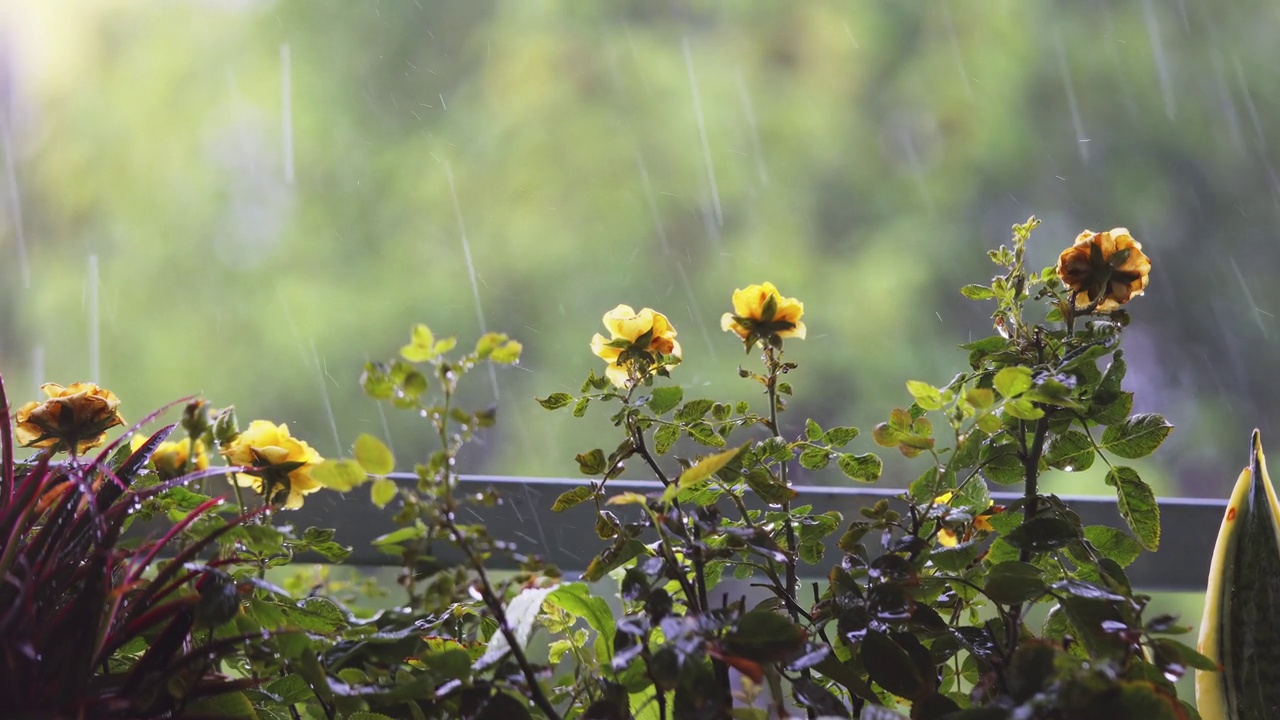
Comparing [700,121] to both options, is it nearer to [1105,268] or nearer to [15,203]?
[15,203]

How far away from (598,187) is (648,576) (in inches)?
116

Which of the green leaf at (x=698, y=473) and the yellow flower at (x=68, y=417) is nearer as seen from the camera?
the green leaf at (x=698, y=473)

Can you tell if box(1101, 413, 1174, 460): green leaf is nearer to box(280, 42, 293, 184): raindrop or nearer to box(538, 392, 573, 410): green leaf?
box(538, 392, 573, 410): green leaf

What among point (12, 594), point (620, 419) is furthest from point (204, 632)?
point (620, 419)

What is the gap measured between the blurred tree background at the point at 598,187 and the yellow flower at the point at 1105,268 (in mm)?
2192

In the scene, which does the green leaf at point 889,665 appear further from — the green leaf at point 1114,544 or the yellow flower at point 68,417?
the yellow flower at point 68,417

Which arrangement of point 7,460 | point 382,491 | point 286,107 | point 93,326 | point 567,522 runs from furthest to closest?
1. point 286,107
2. point 93,326
3. point 567,522
4. point 7,460
5. point 382,491

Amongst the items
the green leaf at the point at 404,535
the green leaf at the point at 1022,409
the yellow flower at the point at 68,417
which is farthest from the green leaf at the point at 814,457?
the yellow flower at the point at 68,417

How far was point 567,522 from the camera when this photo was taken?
90 centimetres

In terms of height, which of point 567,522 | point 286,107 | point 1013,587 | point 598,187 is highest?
point 286,107

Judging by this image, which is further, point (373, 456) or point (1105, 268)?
point (1105, 268)

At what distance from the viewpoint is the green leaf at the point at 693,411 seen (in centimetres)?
50

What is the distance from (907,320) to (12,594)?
264 cm

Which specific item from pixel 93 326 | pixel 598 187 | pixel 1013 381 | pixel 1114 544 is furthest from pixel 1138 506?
pixel 93 326
